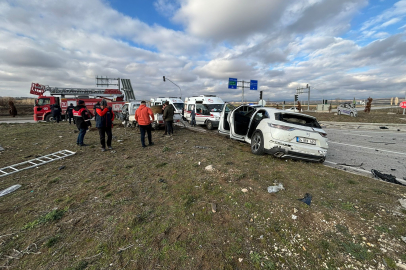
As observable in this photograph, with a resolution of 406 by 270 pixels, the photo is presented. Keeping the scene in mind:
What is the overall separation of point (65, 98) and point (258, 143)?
20719mm

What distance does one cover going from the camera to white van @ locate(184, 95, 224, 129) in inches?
476

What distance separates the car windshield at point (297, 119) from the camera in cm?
520

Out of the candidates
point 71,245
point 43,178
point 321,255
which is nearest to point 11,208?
point 43,178

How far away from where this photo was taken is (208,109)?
12.7m

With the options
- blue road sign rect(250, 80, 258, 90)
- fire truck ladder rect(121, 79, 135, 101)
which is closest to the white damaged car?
blue road sign rect(250, 80, 258, 90)

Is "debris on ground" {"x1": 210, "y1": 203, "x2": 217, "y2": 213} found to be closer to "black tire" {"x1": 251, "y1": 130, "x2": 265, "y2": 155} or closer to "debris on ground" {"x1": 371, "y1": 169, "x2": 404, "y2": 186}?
"black tire" {"x1": 251, "y1": 130, "x2": 265, "y2": 155}

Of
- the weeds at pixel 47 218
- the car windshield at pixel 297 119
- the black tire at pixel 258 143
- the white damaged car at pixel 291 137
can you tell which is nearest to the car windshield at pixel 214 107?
the black tire at pixel 258 143

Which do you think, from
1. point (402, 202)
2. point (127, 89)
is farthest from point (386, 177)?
point (127, 89)

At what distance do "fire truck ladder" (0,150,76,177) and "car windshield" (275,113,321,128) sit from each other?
6679 millimetres

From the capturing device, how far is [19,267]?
74.8 inches

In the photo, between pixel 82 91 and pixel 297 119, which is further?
pixel 82 91

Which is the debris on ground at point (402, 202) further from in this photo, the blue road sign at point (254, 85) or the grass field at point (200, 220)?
the blue road sign at point (254, 85)

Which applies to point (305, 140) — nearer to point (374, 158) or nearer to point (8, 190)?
point (374, 158)

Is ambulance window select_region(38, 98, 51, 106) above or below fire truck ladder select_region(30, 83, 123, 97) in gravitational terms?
below
